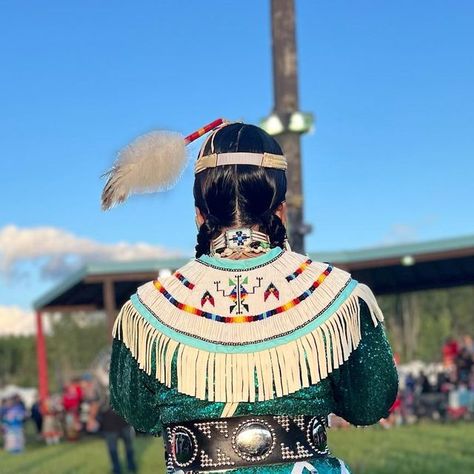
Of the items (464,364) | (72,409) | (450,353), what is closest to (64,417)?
(72,409)

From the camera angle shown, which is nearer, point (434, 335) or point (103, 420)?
point (103, 420)

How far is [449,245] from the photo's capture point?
18.3 metres

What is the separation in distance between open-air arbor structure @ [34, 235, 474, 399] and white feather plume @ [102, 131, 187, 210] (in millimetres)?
13742

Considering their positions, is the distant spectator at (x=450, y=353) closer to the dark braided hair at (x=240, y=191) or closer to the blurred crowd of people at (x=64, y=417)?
the blurred crowd of people at (x=64, y=417)

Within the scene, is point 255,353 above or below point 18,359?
above

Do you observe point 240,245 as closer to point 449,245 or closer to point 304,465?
point 304,465

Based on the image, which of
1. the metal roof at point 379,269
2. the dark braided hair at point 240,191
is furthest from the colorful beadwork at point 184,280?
the metal roof at point 379,269

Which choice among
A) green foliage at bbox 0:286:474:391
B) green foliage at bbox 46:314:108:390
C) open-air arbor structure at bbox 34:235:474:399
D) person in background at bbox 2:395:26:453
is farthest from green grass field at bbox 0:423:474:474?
green foliage at bbox 46:314:108:390

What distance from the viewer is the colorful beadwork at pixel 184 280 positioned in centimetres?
235

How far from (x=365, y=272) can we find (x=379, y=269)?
1.18ft

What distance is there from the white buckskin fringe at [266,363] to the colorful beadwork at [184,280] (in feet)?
0.50

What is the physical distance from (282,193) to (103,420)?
10624mm

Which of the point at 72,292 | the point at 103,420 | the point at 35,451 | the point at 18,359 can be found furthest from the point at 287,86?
the point at 18,359

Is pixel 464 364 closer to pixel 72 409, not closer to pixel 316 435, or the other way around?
pixel 72 409
